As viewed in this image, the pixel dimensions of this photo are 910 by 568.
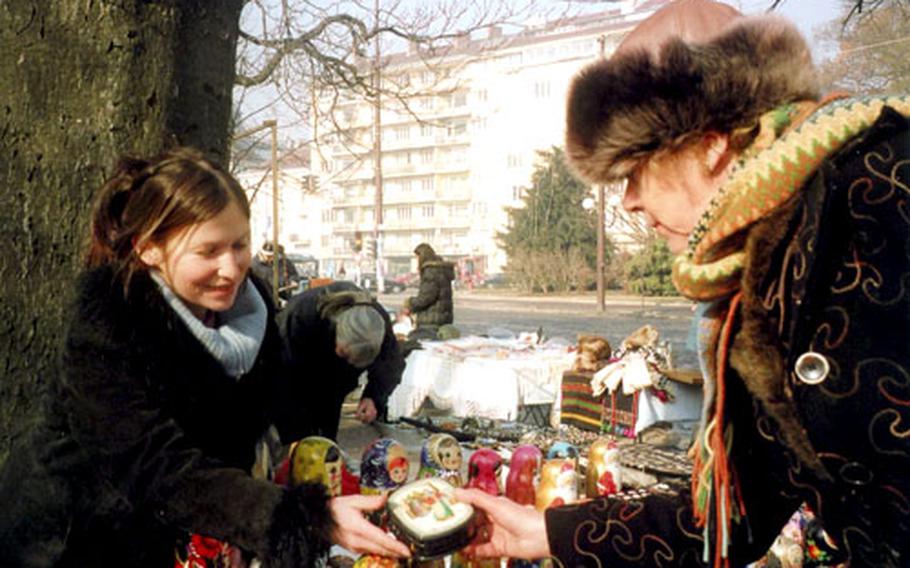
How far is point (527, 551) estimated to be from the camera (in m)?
1.94

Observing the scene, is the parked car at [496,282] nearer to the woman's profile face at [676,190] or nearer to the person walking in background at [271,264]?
the person walking in background at [271,264]

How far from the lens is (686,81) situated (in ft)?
4.91

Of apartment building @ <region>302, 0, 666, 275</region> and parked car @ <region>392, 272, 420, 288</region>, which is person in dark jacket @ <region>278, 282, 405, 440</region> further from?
apartment building @ <region>302, 0, 666, 275</region>

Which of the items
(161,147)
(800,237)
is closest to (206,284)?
(161,147)

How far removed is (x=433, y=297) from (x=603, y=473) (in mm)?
8093

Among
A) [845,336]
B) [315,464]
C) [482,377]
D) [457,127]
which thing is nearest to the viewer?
[845,336]

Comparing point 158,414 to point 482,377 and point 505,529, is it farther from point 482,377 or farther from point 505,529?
point 482,377

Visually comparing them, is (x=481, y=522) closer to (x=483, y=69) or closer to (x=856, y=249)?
(x=856, y=249)

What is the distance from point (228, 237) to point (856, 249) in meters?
1.33

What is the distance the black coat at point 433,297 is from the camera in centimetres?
1077

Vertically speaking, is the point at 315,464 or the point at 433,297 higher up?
the point at 433,297

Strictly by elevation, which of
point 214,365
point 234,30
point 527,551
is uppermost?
point 234,30

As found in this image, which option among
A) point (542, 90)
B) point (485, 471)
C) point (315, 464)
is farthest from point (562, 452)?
point (542, 90)

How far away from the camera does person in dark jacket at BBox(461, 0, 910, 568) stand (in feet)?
4.22
